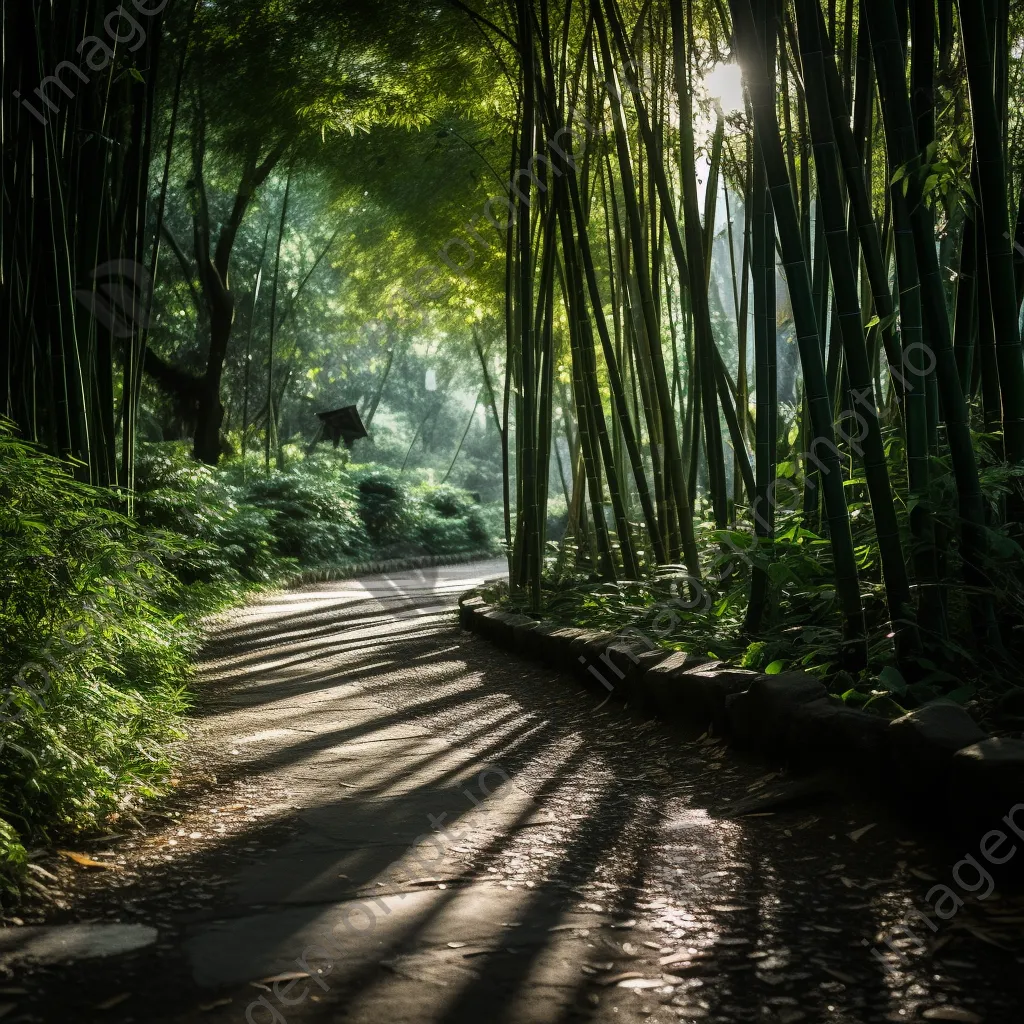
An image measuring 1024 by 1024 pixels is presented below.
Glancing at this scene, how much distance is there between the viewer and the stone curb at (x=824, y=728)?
1733mm

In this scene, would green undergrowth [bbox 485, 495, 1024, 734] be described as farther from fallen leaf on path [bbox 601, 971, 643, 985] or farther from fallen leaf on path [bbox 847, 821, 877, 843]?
fallen leaf on path [bbox 601, 971, 643, 985]

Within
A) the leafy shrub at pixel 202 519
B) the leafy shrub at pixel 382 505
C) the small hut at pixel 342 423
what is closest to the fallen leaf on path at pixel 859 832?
the leafy shrub at pixel 202 519

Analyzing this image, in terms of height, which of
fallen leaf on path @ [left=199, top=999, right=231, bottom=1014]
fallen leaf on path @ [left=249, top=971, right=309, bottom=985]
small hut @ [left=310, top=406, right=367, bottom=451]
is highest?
small hut @ [left=310, top=406, right=367, bottom=451]

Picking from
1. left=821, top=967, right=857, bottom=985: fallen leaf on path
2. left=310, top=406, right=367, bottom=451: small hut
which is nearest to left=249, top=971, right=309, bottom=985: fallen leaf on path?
left=821, top=967, right=857, bottom=985: fallen leaf on path

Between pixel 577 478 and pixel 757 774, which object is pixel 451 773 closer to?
pixel 757 774

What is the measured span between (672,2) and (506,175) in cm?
343

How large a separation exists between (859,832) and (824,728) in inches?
11.7

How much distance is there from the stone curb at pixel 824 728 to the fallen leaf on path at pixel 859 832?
7 centimetres

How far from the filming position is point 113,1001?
1.33 meters

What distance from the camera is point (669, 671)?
305 centimetres

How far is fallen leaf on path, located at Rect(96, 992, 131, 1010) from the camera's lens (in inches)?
51.5


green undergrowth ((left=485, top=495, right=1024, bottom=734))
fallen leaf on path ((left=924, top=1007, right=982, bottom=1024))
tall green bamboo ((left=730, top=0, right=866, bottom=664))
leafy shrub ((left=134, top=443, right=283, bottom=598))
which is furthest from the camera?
leafy shrub ((left=134, top=443, right=283, bottom=598))

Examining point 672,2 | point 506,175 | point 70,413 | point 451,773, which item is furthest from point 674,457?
point 506,175

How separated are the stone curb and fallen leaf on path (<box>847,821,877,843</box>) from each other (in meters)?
0.07
